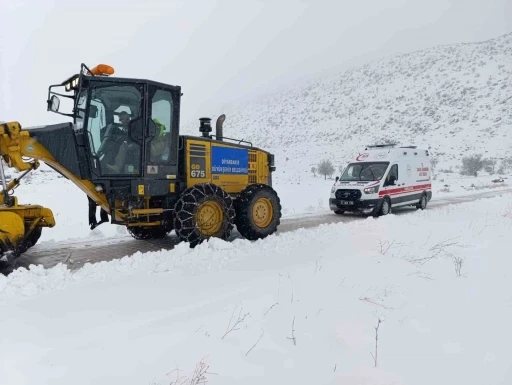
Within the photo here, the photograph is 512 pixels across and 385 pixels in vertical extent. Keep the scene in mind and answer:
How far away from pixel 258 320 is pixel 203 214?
344cm

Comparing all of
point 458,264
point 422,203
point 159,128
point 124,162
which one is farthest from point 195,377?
point 422,203

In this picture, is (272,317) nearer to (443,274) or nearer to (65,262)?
(443,274)

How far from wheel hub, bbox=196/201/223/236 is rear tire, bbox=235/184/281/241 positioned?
24.8 inches

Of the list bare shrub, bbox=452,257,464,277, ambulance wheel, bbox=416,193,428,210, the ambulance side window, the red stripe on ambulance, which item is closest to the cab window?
bare shrub, bbox=452,257,464,277

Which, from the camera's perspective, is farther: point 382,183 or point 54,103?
point 382,183

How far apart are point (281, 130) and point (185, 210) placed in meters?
51.7

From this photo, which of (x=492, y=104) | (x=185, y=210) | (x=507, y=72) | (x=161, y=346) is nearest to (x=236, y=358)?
(x=161, y=346)

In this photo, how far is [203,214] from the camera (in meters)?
7.03

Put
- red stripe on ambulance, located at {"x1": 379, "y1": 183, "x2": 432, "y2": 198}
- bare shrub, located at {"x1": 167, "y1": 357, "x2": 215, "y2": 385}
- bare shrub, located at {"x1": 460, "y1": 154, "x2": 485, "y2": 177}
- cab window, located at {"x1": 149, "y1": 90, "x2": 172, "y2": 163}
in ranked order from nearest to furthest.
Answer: bare shrub, located at {"x1": 167, "y1": 357, "x2": 215, "y2": 385}
cab window, located at {"x1": 149, "y1": 90, "x2": 172, "y2": 163}
red stripe on ambulance, located at {"x1": 379, "y1": 183, "x2": 432, "y2": 198}
bare shrub, located at {"x1": 460, "y1": 154, "x2": 485, "y2": 177}

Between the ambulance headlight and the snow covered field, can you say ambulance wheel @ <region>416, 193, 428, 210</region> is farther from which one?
the snow covered field

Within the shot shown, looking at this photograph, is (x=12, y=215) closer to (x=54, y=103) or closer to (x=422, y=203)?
(x=54, y=103)

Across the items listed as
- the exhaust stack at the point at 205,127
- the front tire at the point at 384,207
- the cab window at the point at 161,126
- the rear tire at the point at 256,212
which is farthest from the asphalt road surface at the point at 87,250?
the front tire at the point at 384,207

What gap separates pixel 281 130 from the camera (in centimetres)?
5719

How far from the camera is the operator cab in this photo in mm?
6199
